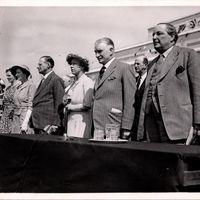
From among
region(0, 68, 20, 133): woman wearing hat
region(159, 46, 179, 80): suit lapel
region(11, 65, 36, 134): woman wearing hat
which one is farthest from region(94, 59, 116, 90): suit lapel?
region(0, 68, 20, 133): woman wearing hat

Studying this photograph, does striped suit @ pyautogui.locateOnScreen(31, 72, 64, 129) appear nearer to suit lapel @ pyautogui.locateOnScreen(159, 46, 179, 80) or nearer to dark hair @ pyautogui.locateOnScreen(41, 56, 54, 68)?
dark hair @ pyautogui.locateOnScreen(41, 56, 54, 68)

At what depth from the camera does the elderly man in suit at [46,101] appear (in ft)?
5.91

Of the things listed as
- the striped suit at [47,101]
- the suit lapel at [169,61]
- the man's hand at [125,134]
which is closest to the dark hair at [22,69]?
the striped suit at [47,101]

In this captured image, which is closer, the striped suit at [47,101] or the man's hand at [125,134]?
the man's hand at [125,134]

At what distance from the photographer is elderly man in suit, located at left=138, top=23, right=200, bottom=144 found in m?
1.20

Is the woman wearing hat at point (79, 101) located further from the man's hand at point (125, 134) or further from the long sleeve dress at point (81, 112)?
the man's hand at point (125, 134)

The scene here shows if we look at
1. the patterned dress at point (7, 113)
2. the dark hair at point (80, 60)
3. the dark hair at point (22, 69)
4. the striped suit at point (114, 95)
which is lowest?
the patterned dress at point (7, 113)

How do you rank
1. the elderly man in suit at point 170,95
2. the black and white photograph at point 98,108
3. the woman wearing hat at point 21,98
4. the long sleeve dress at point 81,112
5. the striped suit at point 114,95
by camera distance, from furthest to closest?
1. the woman wearing hat at point 21,98
2. the long sleeve dress at point 81,112
3. the striped suit at point 114,95
4. the elderly man in suit at point 170,95
5. the black and white photograph at point 98,108

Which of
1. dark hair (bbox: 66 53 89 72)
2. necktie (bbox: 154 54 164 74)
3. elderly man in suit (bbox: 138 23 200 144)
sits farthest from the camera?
dark hair (bbox: 66 53 89 72)

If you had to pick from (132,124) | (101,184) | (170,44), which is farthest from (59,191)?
(170,44)

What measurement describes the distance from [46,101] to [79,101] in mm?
253

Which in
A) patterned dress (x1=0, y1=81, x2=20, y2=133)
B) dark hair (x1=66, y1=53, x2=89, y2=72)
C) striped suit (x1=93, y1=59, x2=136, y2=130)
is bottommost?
patterned dress (x1=0, y1=81, x2=20, y2=133)

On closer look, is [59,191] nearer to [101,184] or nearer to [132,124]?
[101,184]

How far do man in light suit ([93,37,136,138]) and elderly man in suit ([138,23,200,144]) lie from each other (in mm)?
137
